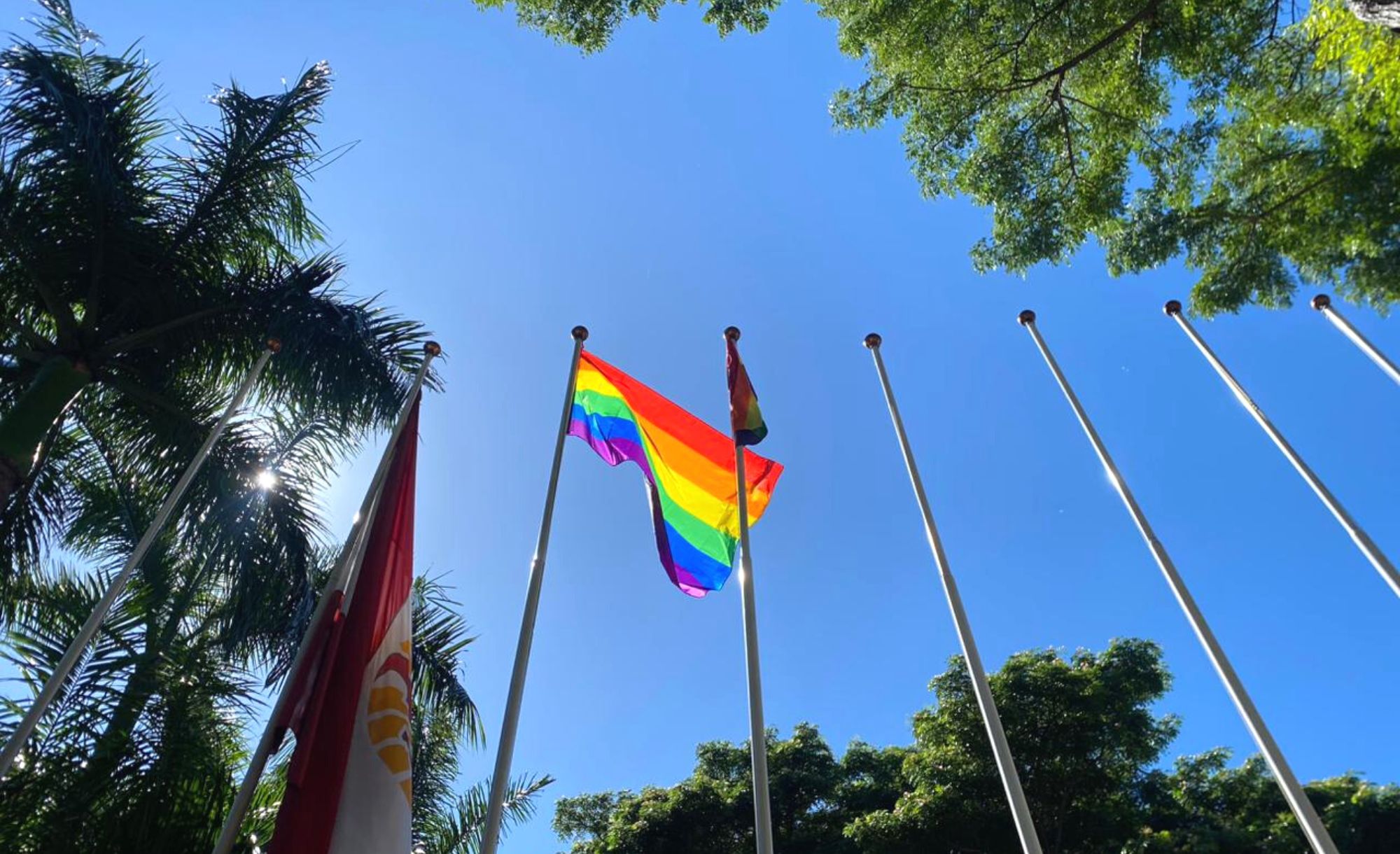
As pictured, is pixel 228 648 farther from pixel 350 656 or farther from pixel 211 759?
pixel 350 656

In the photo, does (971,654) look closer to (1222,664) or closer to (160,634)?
(1222,664)

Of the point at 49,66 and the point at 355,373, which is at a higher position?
the point at 49,66

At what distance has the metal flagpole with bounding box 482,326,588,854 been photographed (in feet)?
14.2

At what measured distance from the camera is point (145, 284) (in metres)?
8.09

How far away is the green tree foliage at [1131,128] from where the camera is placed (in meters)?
10.3

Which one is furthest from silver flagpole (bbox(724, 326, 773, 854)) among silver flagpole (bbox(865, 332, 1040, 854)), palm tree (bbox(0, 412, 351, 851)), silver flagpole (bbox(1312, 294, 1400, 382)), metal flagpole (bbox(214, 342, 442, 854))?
silver flagpole (bbox(1312, 294, 1400, 382))

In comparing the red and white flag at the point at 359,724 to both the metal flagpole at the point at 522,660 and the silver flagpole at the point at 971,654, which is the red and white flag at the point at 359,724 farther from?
the silver flagpole at the point at 971,654

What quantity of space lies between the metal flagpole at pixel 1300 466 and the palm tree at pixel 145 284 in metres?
8.36

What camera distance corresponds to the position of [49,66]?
25.7 feet

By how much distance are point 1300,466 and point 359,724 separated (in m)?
7.87

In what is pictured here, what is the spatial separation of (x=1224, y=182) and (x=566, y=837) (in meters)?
20.4

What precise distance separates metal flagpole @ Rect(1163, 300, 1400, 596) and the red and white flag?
22.7ft

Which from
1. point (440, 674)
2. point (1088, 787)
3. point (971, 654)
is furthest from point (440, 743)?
point (1088, 787)

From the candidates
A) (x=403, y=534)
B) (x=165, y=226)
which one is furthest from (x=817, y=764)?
(x=165, y=226)
